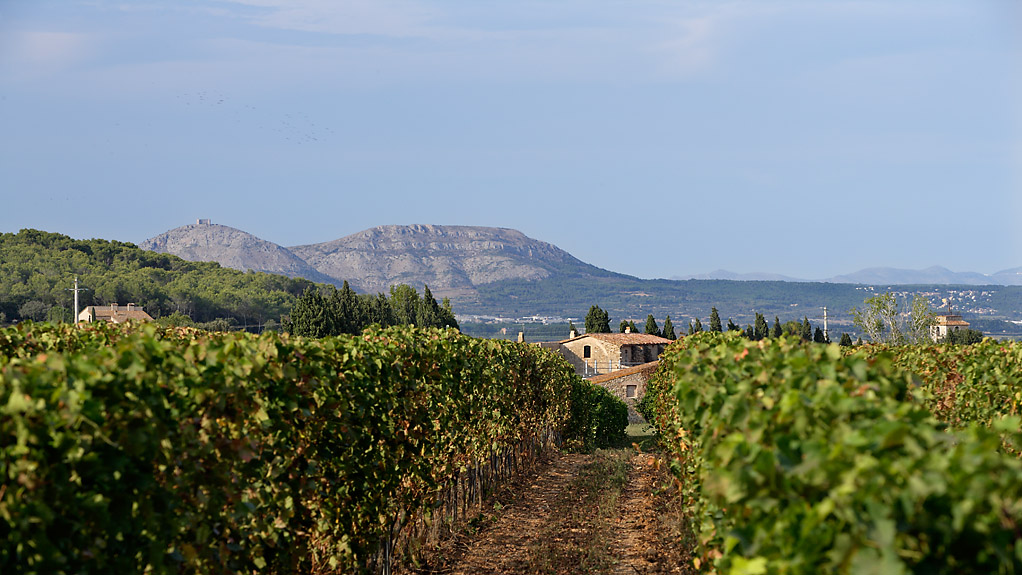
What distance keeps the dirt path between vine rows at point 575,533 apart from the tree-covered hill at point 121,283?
279 ft

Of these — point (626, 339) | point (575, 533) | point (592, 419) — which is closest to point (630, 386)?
point (592, 419)

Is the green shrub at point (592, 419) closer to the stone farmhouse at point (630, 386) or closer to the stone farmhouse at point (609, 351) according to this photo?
the stone farmhouse at point (630, 386)

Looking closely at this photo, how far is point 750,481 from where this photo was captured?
266cm

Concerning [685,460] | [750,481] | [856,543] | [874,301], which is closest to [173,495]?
[750,481]

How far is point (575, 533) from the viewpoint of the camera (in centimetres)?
1042

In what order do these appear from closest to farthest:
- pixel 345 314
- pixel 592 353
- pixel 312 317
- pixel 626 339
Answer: pixel 312 317 < pixel 345 314 < pixel 626 339 < pixel 592 353

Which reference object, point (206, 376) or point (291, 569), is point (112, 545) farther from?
point (291, 569)

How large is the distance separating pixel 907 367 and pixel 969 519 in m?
10.8

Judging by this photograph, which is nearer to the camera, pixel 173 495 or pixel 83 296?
pixel 173 495

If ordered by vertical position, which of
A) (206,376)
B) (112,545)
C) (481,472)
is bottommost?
(481,472)

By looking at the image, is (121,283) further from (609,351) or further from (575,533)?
(575,533)

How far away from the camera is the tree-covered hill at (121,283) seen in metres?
92.9

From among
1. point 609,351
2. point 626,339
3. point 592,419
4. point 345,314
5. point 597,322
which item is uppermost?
point 345,314

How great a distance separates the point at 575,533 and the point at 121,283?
102229 millimetres
